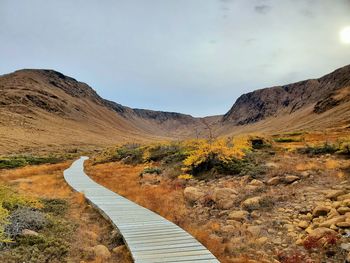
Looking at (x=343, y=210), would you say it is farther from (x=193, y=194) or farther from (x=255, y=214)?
(x=193, y=194)

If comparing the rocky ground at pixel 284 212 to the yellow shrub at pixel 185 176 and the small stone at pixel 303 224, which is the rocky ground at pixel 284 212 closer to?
the small stone at pixel 303 224

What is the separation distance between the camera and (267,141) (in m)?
28.2

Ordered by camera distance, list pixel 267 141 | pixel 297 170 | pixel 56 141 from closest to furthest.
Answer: pixel 297 170 → pixel 267 141 → pixel 56 141

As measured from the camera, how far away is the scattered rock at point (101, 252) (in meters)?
8.71

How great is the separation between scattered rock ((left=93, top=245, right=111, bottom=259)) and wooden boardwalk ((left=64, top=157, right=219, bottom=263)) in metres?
0.54

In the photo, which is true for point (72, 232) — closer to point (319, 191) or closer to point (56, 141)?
point (319, 191)

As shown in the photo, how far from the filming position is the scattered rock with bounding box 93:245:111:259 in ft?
28.6

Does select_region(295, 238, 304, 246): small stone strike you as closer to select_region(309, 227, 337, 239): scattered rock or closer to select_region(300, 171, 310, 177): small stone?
select_region(309, 227, 337, 239): scattered rock

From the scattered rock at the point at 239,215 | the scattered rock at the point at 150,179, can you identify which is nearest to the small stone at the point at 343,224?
the scattered rock at the point at 239,215

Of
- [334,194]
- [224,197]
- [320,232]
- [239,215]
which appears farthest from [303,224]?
[224,197]

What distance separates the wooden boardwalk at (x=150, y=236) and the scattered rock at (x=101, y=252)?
54 centimetres

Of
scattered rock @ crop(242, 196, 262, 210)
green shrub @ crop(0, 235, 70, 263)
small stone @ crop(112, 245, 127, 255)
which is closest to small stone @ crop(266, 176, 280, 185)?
scattered rock @ crop(242, 196, 262, 210)

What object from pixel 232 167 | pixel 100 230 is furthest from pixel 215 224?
pixel 232 167

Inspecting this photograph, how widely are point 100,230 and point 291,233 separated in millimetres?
5592
